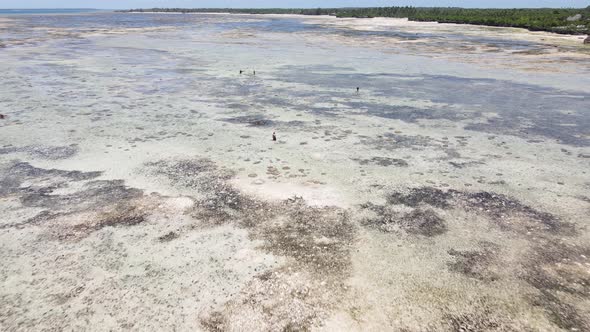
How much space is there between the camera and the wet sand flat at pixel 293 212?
12.2ft

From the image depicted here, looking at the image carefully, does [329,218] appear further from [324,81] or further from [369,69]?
[369,69]

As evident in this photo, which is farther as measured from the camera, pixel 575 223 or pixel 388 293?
pixel 575 223

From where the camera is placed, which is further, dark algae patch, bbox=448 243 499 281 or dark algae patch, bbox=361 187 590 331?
dark algae patch, bbox=448 243 499 281

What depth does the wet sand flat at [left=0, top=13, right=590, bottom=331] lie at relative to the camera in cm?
373

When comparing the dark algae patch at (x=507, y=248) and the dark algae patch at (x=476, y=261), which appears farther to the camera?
the dark algae patch at (x=476, y=261)

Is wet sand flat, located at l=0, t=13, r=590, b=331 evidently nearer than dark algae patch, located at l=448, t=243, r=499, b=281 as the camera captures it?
Yes

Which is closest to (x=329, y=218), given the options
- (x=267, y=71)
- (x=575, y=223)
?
(x=575, y=223)

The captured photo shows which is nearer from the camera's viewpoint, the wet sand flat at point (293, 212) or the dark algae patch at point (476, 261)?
the wet sand flat at point (293, 212)

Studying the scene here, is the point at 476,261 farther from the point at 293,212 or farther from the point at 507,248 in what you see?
the point at 293,212

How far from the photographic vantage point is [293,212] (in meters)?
5.34

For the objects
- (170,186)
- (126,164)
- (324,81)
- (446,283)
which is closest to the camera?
(446,283)

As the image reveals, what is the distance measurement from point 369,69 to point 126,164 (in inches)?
484

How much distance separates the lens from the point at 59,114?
9695mm

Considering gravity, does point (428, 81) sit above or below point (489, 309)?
above
